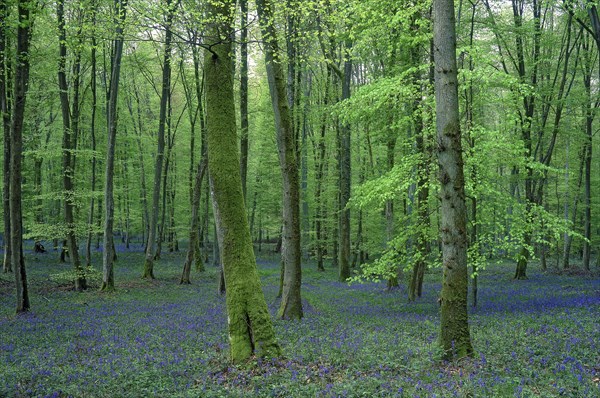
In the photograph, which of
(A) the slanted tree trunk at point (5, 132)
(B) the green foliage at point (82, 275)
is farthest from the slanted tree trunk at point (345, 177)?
(A) the slanted tree trunk at point (5, 132)

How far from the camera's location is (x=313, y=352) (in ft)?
23.8

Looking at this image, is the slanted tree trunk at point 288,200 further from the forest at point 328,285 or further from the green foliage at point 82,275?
the green foliage at point 82,275

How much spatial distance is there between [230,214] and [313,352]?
9.06ft

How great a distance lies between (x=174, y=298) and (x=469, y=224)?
12.9 m

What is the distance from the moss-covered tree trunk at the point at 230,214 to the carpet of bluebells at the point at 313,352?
45 cm

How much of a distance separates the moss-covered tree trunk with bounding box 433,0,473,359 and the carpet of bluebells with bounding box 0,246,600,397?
1.51ft

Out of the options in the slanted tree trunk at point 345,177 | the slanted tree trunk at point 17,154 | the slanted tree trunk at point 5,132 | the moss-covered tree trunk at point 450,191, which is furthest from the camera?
the slanted tree trunk at point 345,177

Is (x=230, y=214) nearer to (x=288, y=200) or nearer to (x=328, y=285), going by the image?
(x=288, y=200)

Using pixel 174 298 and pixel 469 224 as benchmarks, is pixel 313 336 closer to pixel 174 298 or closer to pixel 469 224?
pixel 469 224

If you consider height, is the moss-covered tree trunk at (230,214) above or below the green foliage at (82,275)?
above

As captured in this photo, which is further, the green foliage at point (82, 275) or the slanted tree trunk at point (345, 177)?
the slanted tree trunk at point (345, 177)

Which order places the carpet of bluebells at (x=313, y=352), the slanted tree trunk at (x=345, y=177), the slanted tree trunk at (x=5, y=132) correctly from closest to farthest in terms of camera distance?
the carpet of bluebells at (x=313, y=352) → the slanted tree trunk at (x=5, y=132) → the slanted tree trunk at (x=345, y=177)

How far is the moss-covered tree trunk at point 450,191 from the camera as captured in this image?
6332 millimetres

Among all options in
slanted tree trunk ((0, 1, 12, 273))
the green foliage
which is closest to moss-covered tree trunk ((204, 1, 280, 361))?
slanted tree trunk ((0, 1, 12, 273))
